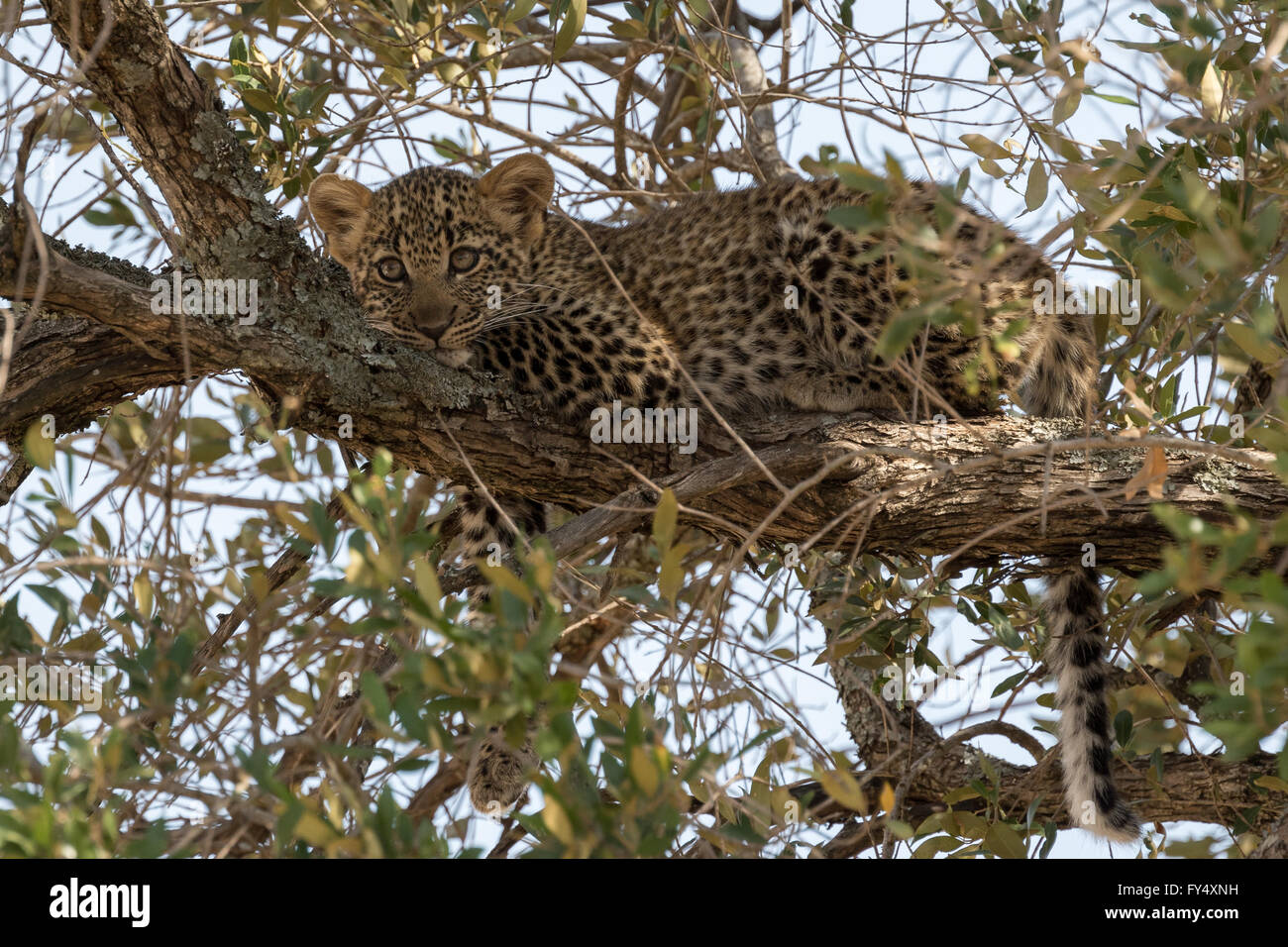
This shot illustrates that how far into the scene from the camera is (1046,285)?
507 centimetres

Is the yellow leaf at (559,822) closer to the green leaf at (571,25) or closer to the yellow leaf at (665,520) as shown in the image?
the yellow leaf at (665,520)

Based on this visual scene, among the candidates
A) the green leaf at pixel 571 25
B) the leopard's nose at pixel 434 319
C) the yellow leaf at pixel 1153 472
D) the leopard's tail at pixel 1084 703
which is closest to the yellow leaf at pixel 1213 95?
the yellow leaf at pixel 1153 472

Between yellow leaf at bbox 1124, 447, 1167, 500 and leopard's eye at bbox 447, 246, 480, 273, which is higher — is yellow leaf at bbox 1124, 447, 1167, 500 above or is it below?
below

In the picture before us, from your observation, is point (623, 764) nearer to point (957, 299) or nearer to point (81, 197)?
point (957, 299)

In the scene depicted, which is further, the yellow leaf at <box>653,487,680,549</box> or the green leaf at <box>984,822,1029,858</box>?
the green leaf at <box>984,822,1029,858</box>

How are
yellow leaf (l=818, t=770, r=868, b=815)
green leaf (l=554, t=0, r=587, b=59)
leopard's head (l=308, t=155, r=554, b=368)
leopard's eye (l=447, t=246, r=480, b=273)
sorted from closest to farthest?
yellow leaf (l=818, t=770, r=868, b=815) < green leaf (l=554, t=0, r=587, b=59) < leopard's head (l=308, t=155, r=554, b=368) < leopard's eye (l=447, t=246, r=480, b=273)

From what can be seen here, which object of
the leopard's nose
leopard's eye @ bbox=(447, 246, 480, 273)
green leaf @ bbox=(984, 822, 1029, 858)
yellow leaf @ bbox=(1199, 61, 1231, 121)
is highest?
yellow leaf @ bbox=(1199, 61, 1231, 121)

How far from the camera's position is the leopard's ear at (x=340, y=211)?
5.56m

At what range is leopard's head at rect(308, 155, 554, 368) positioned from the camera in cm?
549

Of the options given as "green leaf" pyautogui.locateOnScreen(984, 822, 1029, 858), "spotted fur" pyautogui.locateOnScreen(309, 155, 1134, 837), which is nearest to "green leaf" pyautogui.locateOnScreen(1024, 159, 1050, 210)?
"spotted fur" pyautogui.locateOnScreen(309, 155, 1134, 837)

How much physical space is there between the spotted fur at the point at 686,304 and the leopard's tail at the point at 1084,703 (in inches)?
0.4

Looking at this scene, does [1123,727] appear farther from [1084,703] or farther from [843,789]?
[843,789]

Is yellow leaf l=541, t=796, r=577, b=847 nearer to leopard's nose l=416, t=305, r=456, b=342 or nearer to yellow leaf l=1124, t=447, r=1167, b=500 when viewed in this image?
yellow leaf l=1124, t=447, r=1167, b=500

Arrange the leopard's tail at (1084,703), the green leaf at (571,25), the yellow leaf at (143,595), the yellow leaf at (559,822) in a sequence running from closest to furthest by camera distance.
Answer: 1. the yellow leaf at (559,822)
2. the yellow leaf at (143,595)
3. the leopard's tail at (1084,703)
4. the green leaf at (571,25)
